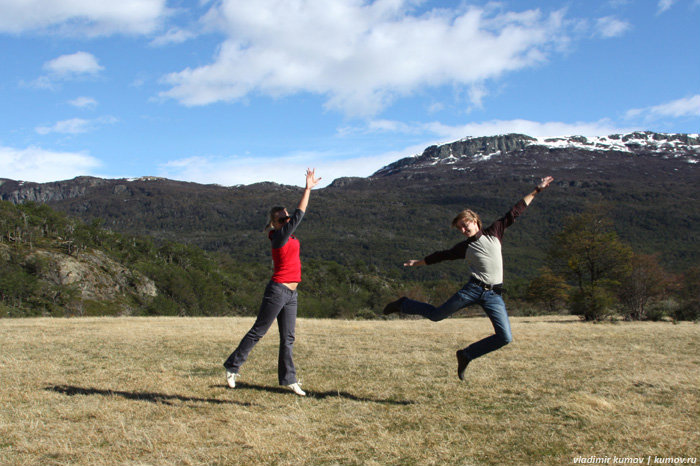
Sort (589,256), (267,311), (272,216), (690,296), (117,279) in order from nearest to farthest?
1. (267,311)
2. (272,216)
3. (589,256)
4. (690,296)
5. (117,279)

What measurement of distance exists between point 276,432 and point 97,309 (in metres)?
75.2

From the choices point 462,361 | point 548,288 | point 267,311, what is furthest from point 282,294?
point 548,288

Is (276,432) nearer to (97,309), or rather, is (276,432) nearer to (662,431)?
(662,431)

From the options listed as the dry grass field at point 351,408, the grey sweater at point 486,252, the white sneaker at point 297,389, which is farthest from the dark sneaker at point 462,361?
the white sneaker at point 297,389

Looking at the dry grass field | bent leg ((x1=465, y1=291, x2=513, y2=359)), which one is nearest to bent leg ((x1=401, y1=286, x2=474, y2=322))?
bent leg ((x1=465, y1=291, x2=513, y2=359))

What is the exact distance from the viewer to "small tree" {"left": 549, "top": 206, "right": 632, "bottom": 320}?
28.2 meters

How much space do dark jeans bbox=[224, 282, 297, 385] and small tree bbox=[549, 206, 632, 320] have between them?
24.7 m

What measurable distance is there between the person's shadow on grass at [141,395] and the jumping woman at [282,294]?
1.80 ft

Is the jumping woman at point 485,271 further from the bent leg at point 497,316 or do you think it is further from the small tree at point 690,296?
the small tree at point 690,296

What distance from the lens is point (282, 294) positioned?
6688mm

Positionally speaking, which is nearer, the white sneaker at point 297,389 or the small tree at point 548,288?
the white sneaker at point 297,389

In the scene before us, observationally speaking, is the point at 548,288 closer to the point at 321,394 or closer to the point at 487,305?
the point at 487,305

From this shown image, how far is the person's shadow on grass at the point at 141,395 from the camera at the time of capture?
643cm

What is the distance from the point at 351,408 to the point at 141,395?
2869 mm
